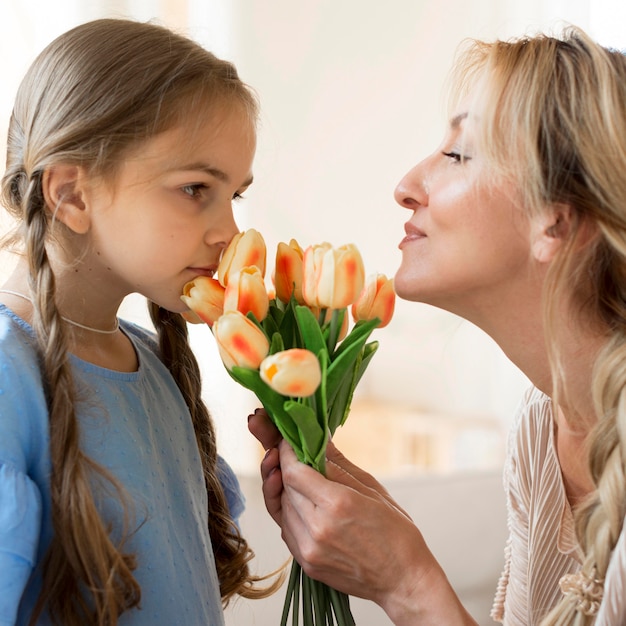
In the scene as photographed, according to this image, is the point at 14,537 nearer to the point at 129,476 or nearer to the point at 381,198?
the point at 129,476

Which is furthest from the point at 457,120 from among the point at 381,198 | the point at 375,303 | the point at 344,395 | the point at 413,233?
the point at 381,198

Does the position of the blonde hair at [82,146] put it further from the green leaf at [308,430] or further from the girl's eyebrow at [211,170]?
the green leaf at [308,430]

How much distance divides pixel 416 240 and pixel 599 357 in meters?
0.28

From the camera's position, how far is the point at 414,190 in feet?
3.73

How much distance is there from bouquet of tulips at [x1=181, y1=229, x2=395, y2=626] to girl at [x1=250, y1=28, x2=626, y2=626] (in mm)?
53

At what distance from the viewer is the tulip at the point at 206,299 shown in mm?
943

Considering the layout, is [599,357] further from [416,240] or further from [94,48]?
A: [94,48]

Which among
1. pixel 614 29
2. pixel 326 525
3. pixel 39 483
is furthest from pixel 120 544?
pixel 614 29

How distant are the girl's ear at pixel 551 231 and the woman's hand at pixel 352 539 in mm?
379

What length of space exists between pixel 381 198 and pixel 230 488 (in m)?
0.96

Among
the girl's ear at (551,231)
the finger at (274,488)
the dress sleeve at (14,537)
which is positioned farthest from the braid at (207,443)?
the girl's ear at (551,231)

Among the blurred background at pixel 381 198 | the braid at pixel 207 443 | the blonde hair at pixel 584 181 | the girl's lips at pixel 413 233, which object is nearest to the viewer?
the blonde hair at pixel 584 181

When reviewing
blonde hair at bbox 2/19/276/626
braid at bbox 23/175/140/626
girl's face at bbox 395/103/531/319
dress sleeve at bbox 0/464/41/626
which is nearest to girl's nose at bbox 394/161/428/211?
girl's face at bbox 395/103/531/319

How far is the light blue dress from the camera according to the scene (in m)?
0.84
